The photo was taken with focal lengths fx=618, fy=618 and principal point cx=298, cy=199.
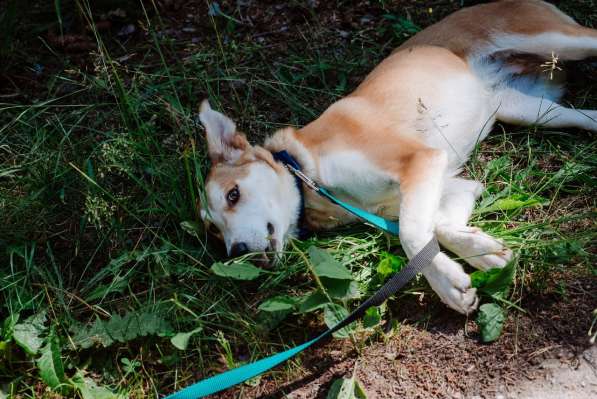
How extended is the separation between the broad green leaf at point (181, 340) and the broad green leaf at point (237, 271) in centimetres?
29

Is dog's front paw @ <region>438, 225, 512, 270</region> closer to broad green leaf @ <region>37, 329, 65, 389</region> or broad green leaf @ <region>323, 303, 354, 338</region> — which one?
broad green leaf @ <region>323, 303, 354, 338</region>

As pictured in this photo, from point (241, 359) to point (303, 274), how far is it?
1.71 feet

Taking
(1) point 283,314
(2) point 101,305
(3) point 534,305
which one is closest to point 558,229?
(3) point 534,305

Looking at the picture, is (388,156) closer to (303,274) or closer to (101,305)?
(303,274)

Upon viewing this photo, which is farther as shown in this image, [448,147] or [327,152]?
[448,147]

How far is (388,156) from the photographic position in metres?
3.21

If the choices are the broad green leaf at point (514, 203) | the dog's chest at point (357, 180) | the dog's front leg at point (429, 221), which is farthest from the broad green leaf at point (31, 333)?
the broad green leaf at point (514, 203)

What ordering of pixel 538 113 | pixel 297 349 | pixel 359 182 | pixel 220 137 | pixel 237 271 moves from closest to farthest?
pixel 297 349
pixel 237 271
pixel 359 182
pixel 220 137
pixel 538 113

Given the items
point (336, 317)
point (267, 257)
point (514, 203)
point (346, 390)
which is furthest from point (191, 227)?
point (514, 203)

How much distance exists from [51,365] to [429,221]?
1.91 meters

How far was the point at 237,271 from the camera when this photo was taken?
9.52 ft

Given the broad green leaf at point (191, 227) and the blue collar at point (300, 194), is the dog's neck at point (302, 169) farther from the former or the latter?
the broad green leaf at point (191, 227)

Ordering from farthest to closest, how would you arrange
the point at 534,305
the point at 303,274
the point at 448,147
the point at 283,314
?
the point at 448,147, the point at 303,274, the point at 283,314, the point at 534,305

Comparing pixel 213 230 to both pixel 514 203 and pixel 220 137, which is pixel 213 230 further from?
pixel 514 203
